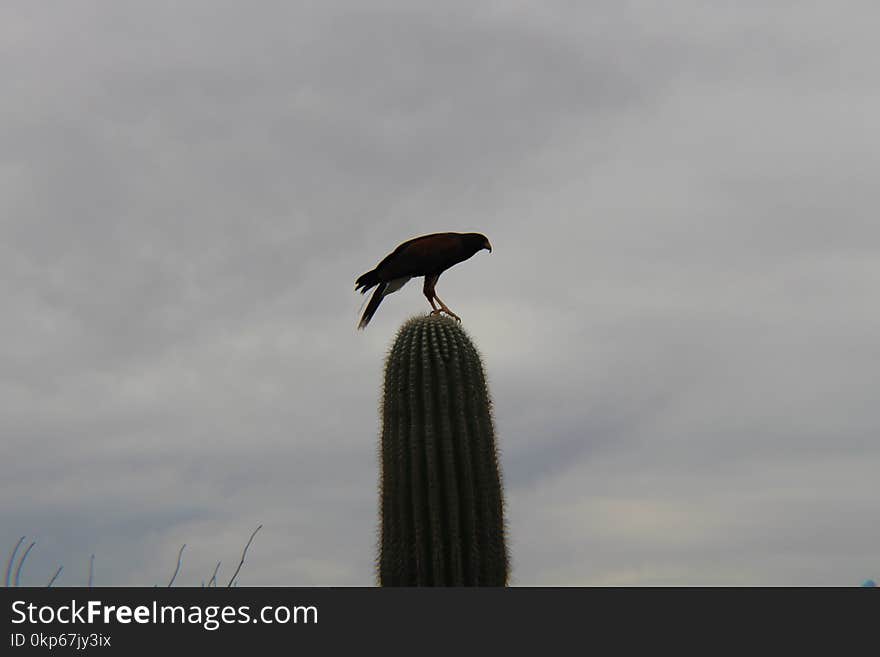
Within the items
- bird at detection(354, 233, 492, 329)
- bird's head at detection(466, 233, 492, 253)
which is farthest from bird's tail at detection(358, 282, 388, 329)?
bird's head at detection(466, 233, 492, 253)

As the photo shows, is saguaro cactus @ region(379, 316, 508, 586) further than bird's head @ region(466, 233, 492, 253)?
No

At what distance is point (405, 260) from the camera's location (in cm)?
1009

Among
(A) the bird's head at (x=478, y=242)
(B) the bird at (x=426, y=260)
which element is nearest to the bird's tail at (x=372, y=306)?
(B) the bird at (x=426, y=260)

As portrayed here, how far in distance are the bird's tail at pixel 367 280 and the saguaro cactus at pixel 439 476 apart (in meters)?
1.28

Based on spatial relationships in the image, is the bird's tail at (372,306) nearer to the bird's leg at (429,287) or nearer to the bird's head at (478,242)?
the bird's leg at (429,287)

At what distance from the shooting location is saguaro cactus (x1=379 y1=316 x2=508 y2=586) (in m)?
8.76

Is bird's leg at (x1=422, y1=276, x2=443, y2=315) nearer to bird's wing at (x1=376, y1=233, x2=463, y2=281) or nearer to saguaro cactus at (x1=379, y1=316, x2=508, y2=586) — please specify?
bird's wing at (x1=376, y1=233, x2=463, y2=281)

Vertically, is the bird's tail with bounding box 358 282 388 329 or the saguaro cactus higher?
the bird's tail with bounding box 358 282 388 329

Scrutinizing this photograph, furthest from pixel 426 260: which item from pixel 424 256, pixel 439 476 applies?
pixel 439 476

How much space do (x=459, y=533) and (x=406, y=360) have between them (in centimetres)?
164

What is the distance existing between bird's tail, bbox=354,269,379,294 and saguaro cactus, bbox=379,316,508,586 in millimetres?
1281
